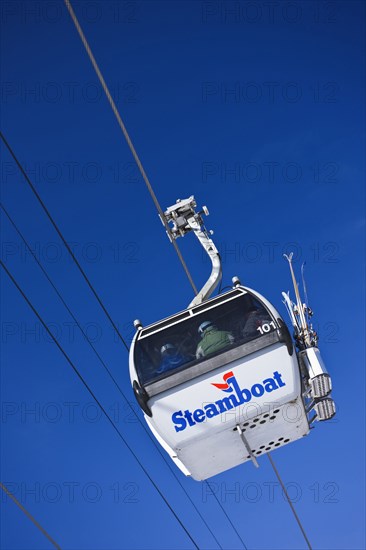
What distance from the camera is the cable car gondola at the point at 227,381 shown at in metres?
7.47

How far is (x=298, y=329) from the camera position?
811 cm

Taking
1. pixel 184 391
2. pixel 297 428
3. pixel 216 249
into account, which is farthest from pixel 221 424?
pixel 216 249

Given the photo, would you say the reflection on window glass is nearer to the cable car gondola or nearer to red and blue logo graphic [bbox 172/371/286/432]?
the cable car gondola

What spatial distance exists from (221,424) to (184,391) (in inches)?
18.0

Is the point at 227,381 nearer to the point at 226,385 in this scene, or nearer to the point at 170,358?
the point at 226,385

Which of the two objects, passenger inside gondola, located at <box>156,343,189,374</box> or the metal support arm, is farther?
the metal support arm

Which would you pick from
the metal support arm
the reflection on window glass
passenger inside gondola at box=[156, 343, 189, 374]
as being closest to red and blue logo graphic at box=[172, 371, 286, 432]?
the reflection on window glass

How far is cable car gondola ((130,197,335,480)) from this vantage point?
24.5 feet

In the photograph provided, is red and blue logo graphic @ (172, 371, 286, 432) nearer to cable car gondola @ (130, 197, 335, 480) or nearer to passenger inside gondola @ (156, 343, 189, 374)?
cable car gondola @ (130, 197, 335, 480)

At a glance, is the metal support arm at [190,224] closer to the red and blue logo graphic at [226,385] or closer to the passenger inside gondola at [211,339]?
the passenger inside gondola at [211,339]

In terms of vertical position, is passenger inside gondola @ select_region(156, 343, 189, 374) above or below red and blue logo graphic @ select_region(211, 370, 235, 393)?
above

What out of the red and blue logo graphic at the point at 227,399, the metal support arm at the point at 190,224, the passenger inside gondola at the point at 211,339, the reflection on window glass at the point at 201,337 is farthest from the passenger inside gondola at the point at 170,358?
the metal support arm at the point at 190,224

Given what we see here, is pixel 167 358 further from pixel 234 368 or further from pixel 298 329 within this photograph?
pixel 298 329

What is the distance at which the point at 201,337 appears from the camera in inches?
311
